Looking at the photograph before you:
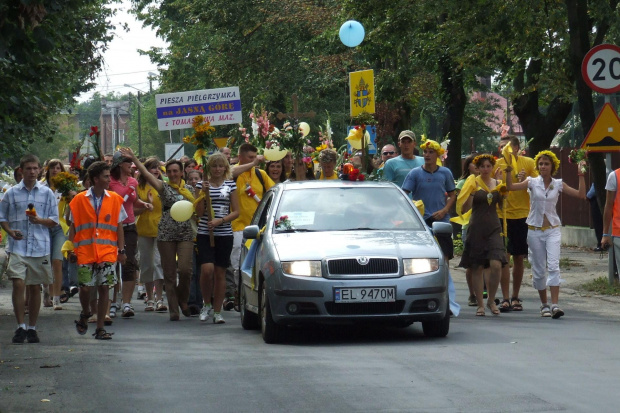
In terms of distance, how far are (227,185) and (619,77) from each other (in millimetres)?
5569

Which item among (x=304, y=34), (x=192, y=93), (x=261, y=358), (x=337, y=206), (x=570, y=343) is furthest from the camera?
(x=304, y=34)

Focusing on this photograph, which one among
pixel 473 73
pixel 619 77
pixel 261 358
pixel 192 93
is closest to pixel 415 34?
pixel 473 73

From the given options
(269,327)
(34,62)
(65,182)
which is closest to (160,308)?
(65,182)

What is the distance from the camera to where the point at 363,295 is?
11.2 metres

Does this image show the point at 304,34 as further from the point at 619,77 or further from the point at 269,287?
the point at 269,287

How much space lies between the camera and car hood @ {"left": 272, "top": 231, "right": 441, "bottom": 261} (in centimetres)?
1134

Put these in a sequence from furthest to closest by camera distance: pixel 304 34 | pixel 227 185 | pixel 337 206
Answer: pixel 304 34 → pixel 227 185 → pixel 337 206

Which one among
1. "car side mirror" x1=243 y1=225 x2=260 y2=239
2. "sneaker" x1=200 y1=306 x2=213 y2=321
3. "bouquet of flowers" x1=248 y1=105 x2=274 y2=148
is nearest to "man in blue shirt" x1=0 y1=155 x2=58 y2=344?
"sneaker" x1=200 y1=306 x2=213 y2=321

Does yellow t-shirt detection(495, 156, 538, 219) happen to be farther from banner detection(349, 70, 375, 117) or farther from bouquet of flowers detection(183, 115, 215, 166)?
banner detection(349, 70, 375, 117)

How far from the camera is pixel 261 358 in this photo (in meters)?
10.4

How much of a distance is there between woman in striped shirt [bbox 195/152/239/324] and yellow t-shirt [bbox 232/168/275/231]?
1.25 m

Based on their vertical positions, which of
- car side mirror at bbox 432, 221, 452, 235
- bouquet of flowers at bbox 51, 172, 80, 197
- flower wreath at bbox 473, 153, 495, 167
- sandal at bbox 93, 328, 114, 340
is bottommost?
sandal at bbox 93, 328, 114, 340

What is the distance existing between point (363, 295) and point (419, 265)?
0.64 m

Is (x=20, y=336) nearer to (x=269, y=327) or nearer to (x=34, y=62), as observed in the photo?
(x=269, y=327)
